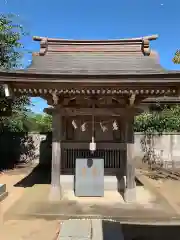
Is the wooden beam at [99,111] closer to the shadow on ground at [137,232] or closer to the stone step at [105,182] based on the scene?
the stone step at [105,182]

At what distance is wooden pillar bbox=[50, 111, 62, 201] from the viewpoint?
7.35 meters

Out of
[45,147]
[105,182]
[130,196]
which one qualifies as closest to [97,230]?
[130,196]

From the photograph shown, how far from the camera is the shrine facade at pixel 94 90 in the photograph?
6.46 m

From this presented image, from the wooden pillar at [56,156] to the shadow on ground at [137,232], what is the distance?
2241 millimetres

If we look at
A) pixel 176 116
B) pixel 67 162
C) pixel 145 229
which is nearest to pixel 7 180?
pixel 67 162

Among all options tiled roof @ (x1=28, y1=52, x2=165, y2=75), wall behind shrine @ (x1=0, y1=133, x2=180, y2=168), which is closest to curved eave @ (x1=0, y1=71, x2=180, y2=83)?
tiled roof @ (x1=28, y1=52, x2=165, y2=75)

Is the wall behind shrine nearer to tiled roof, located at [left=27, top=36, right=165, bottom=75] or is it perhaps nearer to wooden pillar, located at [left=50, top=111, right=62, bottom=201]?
tiled roof, located at [left=27, top=36, right=165, bottom=75]

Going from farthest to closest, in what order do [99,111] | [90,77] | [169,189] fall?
[169,189] → [99,111] → [90,77]

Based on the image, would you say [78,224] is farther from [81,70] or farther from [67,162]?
[81,70]

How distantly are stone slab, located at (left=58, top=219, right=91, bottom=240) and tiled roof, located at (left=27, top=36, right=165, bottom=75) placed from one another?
3694 millimetres

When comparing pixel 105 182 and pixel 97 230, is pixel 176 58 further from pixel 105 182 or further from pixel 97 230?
pixel 97 230

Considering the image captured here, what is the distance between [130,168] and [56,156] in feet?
6.77

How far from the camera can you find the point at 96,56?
810 cm

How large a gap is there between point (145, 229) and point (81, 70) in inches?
158
